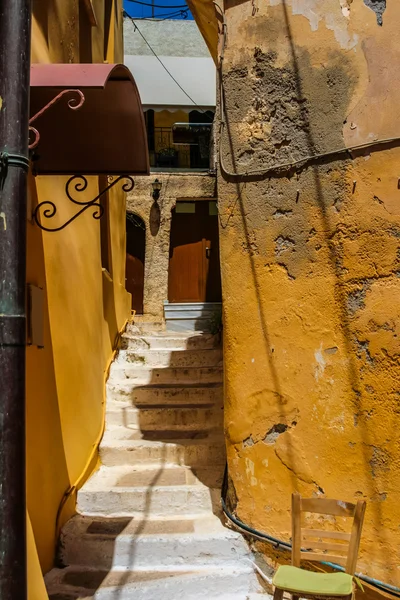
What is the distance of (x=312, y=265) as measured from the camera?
4.04 meters

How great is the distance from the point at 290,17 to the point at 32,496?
12.5 ft

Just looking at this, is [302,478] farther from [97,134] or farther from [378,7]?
[378,7]

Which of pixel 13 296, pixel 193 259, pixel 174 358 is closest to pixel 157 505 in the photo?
pixel 174 358

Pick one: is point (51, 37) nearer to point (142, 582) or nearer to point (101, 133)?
point (101, 133)

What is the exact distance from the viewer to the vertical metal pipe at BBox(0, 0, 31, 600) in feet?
6.43

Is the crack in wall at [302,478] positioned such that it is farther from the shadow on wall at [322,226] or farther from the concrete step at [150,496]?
the concrete step at [150,496]

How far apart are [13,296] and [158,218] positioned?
10.7 m

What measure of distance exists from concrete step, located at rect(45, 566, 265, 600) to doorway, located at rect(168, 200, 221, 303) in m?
9.22

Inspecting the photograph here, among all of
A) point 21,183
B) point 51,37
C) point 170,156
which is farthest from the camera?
point 170,156

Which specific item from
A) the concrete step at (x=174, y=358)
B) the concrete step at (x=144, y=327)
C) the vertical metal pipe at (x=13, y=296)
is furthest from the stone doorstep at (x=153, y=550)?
the concrete step at (x=144, y=327)

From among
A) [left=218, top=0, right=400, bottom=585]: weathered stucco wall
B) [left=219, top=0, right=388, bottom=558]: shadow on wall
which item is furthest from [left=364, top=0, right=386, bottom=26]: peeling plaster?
[left=219, top=0, right=388, bottom=558]: shadow on wall

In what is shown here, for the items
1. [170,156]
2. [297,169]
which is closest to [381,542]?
→ [297,169]

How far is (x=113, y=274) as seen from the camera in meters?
8.07

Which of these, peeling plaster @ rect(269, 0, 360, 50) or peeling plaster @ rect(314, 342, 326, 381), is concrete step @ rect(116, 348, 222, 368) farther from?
peeling plaster @ rect(269, 0, 360, 50)
